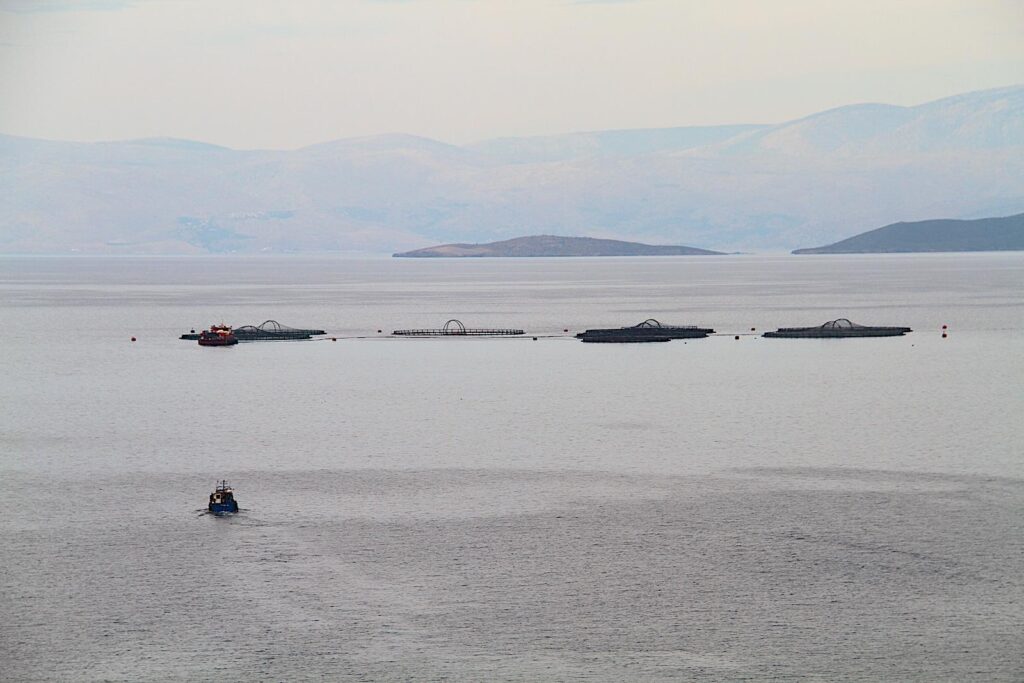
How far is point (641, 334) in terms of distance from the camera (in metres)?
182

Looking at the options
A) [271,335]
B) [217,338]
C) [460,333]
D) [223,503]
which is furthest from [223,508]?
[460,333]

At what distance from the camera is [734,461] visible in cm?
8781

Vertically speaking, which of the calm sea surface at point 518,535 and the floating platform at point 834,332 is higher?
the floating platform at point 834,332

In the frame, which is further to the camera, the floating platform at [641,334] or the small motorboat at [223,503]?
the floating platform at [641,334]

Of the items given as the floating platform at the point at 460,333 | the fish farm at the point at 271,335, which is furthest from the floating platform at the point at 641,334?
the fish farm at the point at 271,335

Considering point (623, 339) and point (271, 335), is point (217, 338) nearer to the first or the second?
point (271, 335)

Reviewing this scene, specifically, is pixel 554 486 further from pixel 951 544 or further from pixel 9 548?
pixel 9 548

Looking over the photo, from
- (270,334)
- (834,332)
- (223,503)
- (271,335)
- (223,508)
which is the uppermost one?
(270,334)

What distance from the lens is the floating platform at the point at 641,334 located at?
180250 millimetres

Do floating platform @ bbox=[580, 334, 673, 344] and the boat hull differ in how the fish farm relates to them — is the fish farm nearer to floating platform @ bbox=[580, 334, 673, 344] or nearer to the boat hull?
floating platform @ bbox=[580, 334, 673, 344]

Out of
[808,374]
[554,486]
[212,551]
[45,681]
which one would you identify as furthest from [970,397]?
[45,681]

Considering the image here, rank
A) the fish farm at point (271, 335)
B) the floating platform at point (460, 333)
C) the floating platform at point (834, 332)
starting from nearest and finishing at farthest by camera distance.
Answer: the floating platform at point (834, 332) → the fish farm at point (271, 335) → the floating platform at point (460, 333)

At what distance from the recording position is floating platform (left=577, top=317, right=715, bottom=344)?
18025 centimetres

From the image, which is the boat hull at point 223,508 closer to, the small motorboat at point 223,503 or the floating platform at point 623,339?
the small motorboat at point 223,503
